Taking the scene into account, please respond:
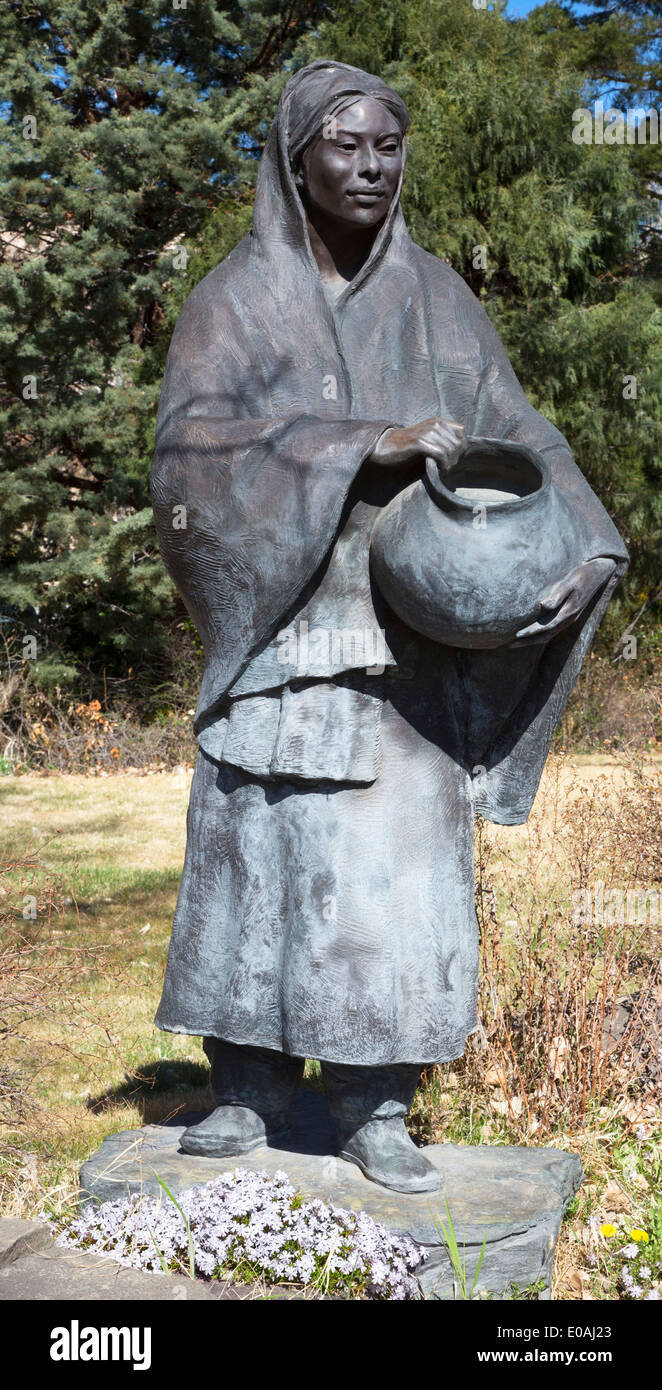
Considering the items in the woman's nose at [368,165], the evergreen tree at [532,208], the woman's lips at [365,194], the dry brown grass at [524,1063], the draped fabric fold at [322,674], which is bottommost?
the dry brown grass at [524,1063]

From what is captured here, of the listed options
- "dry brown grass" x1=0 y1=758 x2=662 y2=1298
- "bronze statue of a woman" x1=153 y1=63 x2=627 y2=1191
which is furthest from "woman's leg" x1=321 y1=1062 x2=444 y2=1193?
"dry brown grass" x1=0 y1=758 x2=662 y2=1298

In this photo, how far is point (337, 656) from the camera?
108 inches

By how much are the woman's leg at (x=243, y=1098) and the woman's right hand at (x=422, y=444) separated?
1.39 m

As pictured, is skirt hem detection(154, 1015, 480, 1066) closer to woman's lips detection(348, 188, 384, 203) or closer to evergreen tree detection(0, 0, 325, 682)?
woman's lips detection(348, 188, 384, 203)

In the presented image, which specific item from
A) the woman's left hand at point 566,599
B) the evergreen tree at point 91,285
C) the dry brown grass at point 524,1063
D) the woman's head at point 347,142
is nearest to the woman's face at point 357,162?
the woman's head at point 347,142

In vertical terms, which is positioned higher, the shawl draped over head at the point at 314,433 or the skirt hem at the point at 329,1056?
the shawl draped over head at the point at 314,433

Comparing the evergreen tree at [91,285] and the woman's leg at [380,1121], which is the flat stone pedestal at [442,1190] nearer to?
the woman's leg at [380,1121]

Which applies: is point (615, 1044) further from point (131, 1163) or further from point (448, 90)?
point (448, 90)

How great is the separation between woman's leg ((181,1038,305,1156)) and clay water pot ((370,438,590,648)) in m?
1.11

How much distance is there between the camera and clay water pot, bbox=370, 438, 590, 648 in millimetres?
2506

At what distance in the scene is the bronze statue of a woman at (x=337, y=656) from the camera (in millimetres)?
2680

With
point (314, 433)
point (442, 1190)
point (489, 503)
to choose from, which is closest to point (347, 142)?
point (314, 433)

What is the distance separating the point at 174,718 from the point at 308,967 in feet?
28.3

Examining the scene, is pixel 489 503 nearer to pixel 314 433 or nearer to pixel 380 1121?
pixel 314 433
